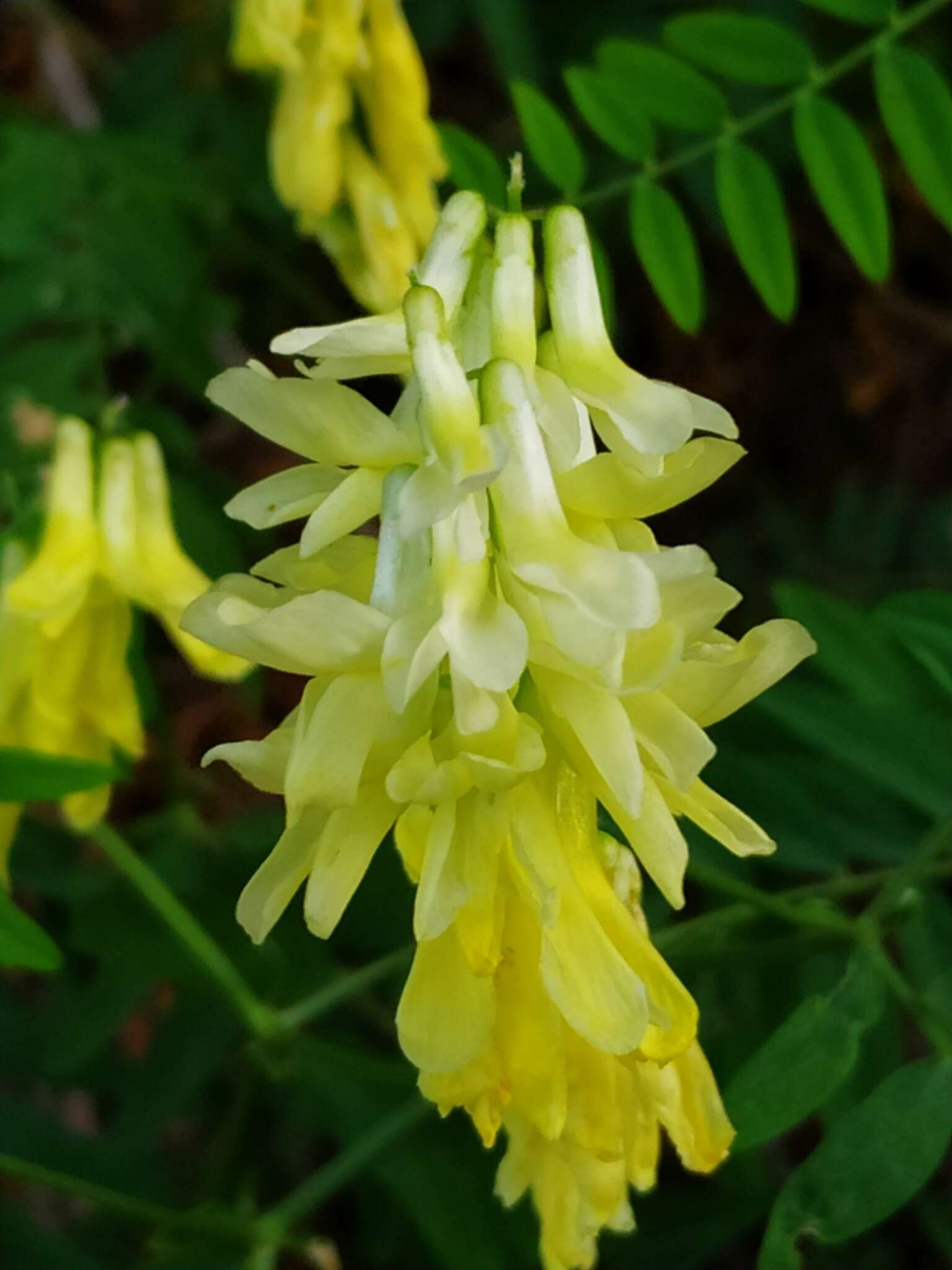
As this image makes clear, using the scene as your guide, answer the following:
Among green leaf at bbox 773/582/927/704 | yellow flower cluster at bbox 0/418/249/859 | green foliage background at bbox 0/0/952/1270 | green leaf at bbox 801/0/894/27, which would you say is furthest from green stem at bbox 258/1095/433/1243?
green leaf at bbox 801/0/894/27

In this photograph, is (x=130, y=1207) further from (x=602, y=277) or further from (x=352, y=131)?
(x=352, y=131)

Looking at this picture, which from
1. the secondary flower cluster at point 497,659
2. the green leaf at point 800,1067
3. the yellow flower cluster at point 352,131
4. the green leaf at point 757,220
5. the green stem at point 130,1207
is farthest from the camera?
the yellow flower cluster at point 352,131

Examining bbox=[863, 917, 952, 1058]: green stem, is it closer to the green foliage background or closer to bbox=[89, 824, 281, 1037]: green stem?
the green foliage background

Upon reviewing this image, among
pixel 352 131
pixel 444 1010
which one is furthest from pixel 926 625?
pixel 352 131

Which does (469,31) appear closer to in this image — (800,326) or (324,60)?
(800,326)

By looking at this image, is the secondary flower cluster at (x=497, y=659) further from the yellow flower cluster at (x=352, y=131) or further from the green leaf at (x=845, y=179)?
the yellow flower cluster at (x=352, y=131)

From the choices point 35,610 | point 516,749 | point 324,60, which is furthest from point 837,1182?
point 324,60

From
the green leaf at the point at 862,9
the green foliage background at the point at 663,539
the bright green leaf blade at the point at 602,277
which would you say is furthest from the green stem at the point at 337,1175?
the green leaf at the point at 862,9
